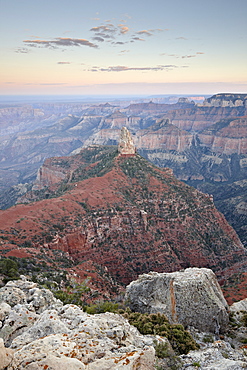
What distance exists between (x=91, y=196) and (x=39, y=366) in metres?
54.5

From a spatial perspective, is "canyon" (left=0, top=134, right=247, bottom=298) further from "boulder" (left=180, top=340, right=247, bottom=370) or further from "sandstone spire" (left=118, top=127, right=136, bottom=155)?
"boulder" (left=180, top=340, right=247, bottom=370)

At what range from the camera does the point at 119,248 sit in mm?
57312

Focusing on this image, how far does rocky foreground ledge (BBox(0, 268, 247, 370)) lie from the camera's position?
10.9 metres

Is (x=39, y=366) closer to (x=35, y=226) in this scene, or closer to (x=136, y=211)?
(x=35, y=226)

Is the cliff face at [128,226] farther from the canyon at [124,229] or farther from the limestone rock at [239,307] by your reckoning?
the limestone rock at [239,307]

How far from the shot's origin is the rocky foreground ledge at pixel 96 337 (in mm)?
10945

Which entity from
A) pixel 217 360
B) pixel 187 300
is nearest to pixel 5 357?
pixel 217 360

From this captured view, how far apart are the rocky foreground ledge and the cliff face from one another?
20773 millimetres

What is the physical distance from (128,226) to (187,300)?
115ft

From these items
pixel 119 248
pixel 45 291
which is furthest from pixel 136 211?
pixel 45 291

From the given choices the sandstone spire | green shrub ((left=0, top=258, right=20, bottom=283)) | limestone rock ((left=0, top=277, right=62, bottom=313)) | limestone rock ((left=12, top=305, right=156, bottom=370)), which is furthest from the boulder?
the sandstone spire

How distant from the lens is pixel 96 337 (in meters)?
13.9

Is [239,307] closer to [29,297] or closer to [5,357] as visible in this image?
[29,297]

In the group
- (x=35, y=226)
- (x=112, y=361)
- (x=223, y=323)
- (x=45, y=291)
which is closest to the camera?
(x=112, y=361)
